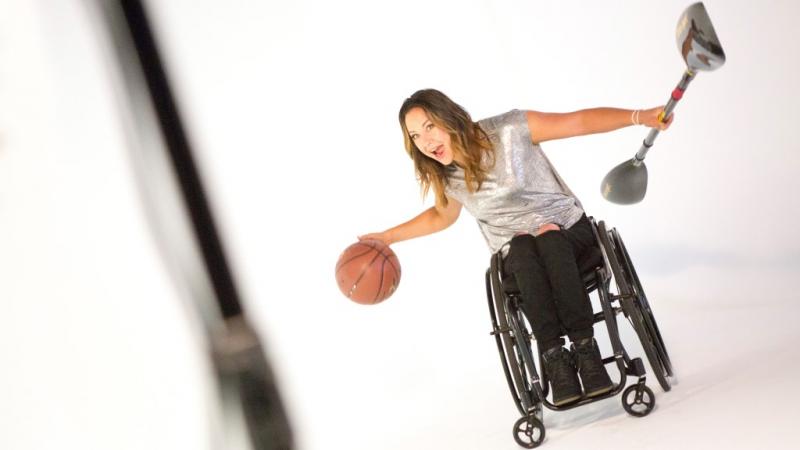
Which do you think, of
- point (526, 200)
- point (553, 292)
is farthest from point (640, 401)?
point (526, 200)

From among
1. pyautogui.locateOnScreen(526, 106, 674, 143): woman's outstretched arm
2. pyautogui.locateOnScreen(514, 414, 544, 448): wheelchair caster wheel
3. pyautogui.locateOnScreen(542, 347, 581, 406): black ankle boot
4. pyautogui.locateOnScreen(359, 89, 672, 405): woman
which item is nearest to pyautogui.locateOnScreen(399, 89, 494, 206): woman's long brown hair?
pyautogui.locateOnScreen(359, 89, 672, 405): woman

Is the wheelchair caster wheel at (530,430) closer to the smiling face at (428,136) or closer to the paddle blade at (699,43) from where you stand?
the smiling face at (428,136)

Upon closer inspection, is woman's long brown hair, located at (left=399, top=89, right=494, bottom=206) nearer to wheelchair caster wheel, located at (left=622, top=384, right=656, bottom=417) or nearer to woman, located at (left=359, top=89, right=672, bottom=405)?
woman, located at (left=359, top=89, right=672, bottom=405)

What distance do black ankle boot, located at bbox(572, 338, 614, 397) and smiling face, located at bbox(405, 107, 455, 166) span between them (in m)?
0.59

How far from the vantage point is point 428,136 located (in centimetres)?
228

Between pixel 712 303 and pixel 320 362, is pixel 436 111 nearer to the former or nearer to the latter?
pixel 712 303

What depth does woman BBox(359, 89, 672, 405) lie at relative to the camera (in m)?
2.05

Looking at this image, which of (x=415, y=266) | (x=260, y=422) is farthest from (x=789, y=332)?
(x=260, y=422)

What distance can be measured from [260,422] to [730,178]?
361 cm

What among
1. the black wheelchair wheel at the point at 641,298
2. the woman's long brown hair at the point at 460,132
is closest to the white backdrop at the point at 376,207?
the black wheelchair wheel at the point at 641,298

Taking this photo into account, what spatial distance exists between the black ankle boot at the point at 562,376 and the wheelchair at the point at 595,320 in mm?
29

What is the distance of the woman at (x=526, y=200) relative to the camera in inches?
80.7

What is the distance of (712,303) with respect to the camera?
10.3 ft

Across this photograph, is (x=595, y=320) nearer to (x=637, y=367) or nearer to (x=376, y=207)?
(x=637, y=367)
